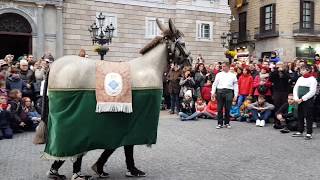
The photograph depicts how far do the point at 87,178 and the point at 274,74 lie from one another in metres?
8.90

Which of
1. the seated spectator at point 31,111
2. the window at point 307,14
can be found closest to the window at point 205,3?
the window at point 307,14

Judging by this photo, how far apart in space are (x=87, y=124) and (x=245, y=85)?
31.7 feet

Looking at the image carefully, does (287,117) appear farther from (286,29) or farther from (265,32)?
(265,32)

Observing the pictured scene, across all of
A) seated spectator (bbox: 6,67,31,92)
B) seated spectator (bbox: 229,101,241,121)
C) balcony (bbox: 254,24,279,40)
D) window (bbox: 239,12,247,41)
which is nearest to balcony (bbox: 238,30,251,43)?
window (bbox: 239,12,247,41)

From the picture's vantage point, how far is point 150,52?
279 inches

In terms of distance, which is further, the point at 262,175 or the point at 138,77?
the point at 262,175

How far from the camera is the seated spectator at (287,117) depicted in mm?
12602

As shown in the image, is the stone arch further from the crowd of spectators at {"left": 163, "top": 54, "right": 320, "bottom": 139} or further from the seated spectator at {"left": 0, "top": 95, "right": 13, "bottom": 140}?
the seated spectator at {"left": 0, "top": 95, "right": 13, "bottom": 140}

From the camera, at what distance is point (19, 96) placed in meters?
12.5

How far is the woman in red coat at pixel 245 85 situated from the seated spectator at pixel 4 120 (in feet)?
24.7

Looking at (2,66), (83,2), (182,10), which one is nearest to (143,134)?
(2,66)

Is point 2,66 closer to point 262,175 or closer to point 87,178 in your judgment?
point 87,178

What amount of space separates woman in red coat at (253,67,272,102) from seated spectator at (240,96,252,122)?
32 cm

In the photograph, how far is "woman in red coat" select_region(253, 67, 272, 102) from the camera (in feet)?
47.1
